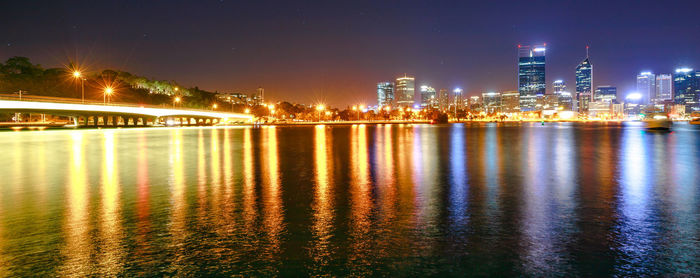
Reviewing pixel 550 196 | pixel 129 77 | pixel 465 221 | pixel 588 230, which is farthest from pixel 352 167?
pixel 129 77

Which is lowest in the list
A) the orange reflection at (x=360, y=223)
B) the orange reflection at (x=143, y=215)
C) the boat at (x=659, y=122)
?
the orange reflection at (x=360, y=223)

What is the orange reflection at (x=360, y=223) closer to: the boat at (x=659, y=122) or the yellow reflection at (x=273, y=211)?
the yellow reflection at (x=273, y=211)

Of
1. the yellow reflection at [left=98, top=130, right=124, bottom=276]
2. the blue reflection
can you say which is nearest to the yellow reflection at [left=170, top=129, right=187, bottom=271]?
the yellow reflection at [left=98, top=130, right=124, bottom=276]

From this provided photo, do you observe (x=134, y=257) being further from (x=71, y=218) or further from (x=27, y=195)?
(x=27, y=195)

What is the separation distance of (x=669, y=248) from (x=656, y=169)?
39.0 ft

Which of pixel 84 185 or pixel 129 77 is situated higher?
pixel 129 77

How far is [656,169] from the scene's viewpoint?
1540 cm

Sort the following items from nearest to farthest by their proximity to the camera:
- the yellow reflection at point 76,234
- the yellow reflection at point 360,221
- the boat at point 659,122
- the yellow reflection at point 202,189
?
the yellow reflection at point 76,234, the yellow reflection at point 360,221, the yellow reflection at point 202,189, the boat at point 659,122

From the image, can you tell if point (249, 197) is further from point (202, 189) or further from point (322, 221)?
point (322, 221)

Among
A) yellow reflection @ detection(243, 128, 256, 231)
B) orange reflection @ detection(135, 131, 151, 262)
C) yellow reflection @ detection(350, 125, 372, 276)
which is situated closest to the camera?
yellow reflection @ detection(350, 125, 372, 276)

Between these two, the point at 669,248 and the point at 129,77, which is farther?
the point at 129,77

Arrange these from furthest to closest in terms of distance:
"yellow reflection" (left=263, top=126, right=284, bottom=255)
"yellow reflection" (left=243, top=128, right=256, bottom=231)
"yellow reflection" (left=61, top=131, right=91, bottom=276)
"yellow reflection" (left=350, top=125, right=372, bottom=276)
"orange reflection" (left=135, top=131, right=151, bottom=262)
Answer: "yellow reflection" (left=243, top=128, right=256, bottom=231) < "yellow reflection" (left=263, top=126, right=284, bottom=255) < "orange reflection" (left=135, top=131, right=151, bottom=262) < "yellow reflection" (left=350, top=125, right=372, bottom=276) < "yellow reflection" (left=61, top=131, right=91, bottom=276)

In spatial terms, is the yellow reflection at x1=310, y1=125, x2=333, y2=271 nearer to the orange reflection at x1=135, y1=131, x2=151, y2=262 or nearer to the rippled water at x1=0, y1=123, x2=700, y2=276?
the rippled water at x1=0, y1=123, x2=700, y2=276

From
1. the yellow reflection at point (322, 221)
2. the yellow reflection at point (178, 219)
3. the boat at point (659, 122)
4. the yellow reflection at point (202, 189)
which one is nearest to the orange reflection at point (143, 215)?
the yellow reflection at point (178, 219)
